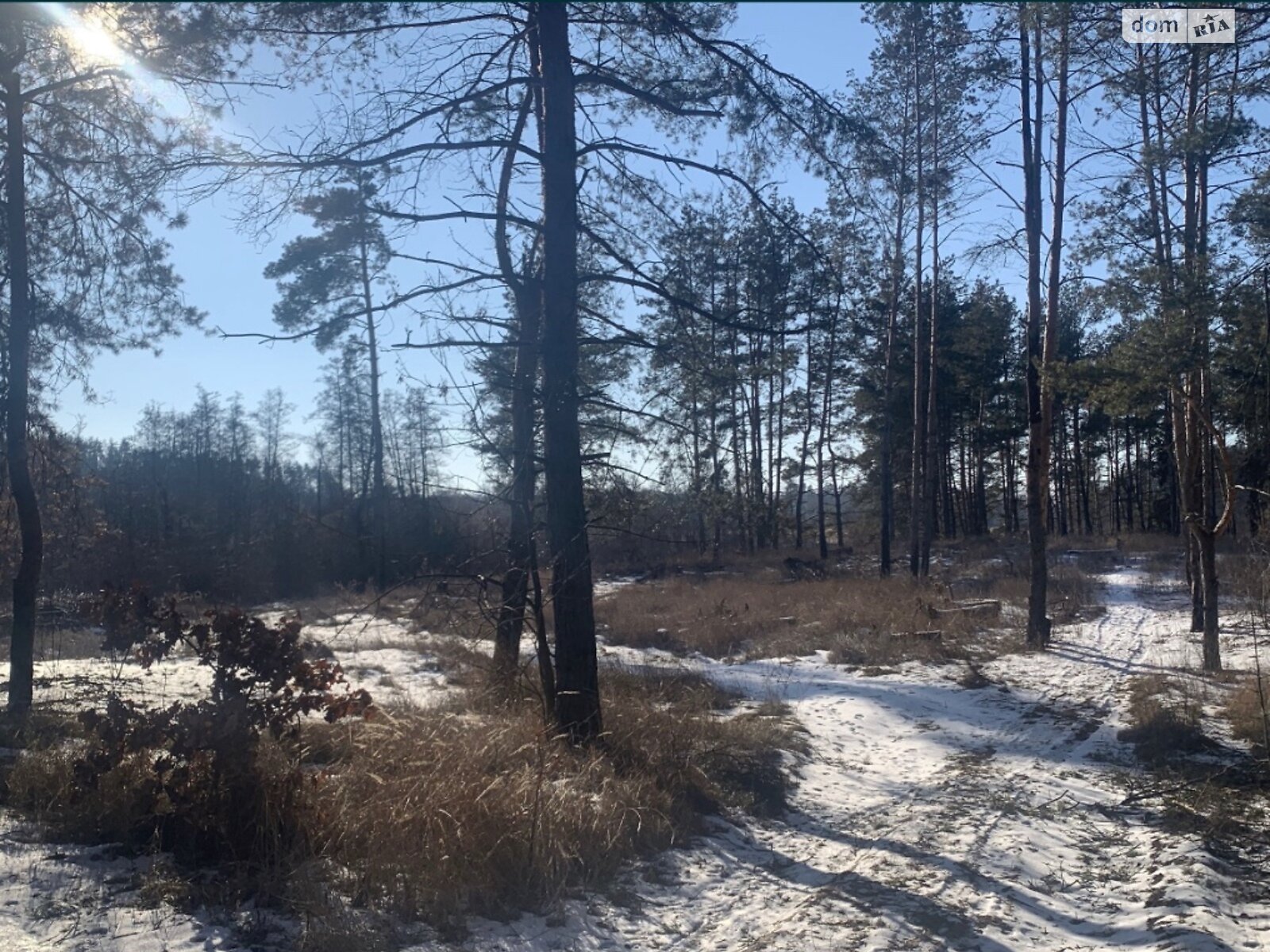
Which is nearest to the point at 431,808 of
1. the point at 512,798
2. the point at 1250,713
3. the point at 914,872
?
the point at 512,798

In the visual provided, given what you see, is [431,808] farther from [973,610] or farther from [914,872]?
[973,610]

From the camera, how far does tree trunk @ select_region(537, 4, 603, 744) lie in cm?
777

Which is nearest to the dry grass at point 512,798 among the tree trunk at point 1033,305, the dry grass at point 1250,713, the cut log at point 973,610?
the dry grass at point 1250,713

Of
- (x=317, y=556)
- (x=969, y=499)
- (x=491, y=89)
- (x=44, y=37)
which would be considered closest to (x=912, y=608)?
(x=491, y=89)

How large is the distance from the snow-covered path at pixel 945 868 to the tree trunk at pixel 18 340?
778 cm

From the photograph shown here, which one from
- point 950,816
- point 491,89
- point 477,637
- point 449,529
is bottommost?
point 950,816

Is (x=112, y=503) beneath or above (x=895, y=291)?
beneath

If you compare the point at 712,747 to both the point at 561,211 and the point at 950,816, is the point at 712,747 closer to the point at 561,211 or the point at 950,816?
the point at 950,816

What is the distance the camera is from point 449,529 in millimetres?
8836

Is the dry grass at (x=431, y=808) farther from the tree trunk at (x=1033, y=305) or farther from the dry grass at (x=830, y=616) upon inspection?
the tree trunk at (x=1033, y=305)

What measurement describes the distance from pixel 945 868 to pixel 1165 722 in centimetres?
409

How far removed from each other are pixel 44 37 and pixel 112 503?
23248 millimetres

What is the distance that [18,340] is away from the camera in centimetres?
1059

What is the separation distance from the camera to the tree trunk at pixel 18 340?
33.9 ft
